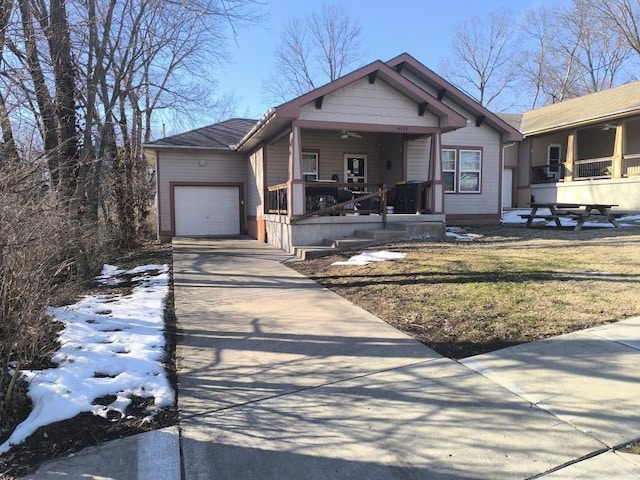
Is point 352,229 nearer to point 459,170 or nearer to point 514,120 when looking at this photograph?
point 459,170

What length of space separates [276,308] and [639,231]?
10578mm

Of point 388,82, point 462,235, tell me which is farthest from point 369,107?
point 462,235

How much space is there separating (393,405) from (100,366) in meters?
2.61

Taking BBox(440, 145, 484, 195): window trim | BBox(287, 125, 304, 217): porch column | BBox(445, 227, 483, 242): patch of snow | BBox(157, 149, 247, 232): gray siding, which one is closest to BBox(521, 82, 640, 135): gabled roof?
BBox(440, 145, 484, 195): window trim

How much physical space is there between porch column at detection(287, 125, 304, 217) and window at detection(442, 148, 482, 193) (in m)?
6.81

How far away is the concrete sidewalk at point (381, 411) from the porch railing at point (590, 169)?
1835cm

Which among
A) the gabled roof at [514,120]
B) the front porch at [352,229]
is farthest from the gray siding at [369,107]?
the gabled roof at [514,120]

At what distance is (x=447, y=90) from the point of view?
15.4m

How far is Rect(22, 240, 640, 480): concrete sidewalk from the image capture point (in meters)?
2.70

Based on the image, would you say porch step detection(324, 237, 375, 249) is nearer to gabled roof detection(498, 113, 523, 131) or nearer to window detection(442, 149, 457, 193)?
window detection(442, 149, 457, 193)

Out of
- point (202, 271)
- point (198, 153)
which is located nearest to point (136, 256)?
point (202, 271)

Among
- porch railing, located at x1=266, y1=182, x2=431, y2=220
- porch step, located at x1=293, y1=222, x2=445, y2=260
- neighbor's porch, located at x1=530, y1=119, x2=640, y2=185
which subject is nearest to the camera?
porch step, located at x1=293, y1=222, x2=445, y2=260

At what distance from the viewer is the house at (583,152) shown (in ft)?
61.2

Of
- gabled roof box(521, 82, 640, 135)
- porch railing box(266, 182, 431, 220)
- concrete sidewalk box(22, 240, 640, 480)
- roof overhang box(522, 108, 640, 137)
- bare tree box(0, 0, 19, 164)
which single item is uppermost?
gabled roof box(521, 82, 640, 135)
